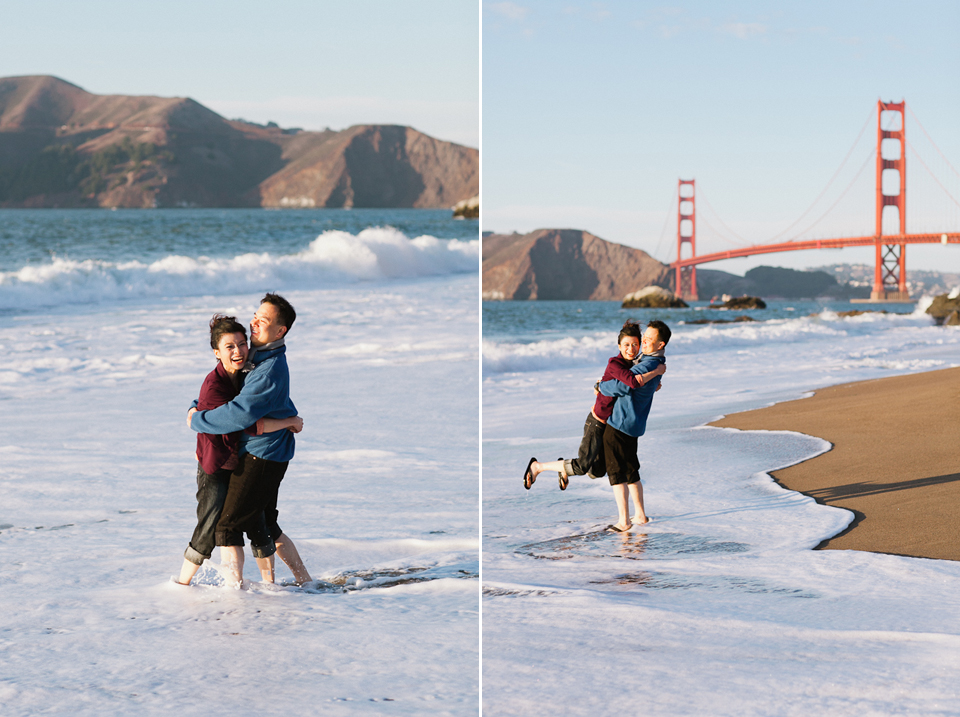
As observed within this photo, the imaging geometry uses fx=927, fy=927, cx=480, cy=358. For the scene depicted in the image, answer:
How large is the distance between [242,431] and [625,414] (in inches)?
64.2

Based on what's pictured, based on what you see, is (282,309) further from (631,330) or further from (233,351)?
(631,330)

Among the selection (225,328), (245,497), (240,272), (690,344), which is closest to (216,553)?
(245,497)

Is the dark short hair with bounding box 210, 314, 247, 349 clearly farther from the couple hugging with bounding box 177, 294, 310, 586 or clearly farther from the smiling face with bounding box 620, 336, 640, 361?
the smiling face with bounding box 620, 336, 640, 361

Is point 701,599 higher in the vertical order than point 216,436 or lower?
lower

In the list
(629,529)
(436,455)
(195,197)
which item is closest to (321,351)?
(436,455)

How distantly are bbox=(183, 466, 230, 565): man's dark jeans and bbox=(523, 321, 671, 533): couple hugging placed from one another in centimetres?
154

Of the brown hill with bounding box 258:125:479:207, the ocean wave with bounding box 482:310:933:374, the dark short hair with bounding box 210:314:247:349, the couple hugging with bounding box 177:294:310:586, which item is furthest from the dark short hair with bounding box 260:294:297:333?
the brown hill with bounding box 258:125:479:207

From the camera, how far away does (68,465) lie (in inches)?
167

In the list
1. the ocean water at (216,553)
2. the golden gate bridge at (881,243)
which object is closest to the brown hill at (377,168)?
the golden gate bridge at (881,243)

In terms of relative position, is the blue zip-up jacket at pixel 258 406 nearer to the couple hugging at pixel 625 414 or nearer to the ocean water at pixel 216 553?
the ocean water at pixel 216 553

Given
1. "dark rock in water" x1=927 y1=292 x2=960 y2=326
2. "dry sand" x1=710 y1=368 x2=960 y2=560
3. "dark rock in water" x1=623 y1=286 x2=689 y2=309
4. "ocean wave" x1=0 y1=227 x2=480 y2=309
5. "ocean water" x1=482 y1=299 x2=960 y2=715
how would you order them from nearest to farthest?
"ocean water" x1=482 y1=299 x2=960 y2=715 → "dry sand" x1=710 y1=368 x2=960 y2=560 → "ocean wave" x1=0 y1=227 x2=480 y2=309 → "dark rock in water" x1=927 y1=292 x2=960 y2=326 → "dark rock in water" x1=623 y1=286 x2=689 y2=309

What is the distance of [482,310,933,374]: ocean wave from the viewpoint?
1285 centimetres

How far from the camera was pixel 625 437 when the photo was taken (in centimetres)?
367

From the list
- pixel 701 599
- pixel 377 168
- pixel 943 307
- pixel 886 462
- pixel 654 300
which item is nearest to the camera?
pixel 701 599
